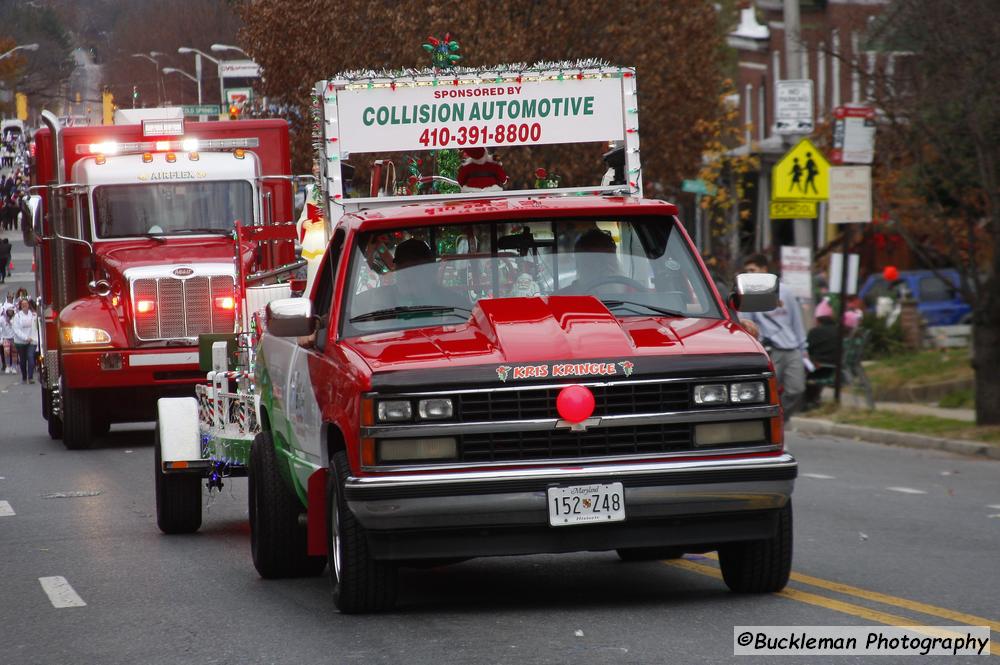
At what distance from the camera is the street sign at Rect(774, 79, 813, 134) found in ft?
75.5

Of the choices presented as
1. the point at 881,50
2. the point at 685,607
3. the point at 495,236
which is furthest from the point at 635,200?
the point at 881,50

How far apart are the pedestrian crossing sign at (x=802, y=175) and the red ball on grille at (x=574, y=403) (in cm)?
1506

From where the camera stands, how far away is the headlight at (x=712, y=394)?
803 centimetres

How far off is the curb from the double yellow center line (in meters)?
9.06

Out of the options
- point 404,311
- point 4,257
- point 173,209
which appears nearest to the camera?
point 404,311

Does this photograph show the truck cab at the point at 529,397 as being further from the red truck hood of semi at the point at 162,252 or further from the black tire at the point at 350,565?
the red truck hood of semi at the point at 162,252

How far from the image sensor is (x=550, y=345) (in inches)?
314

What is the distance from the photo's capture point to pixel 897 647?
737 centimetres

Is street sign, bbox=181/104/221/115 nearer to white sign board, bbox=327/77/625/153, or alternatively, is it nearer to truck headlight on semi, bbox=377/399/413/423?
white sign board, bbox=327/77/625/153

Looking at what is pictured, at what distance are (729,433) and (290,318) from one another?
217 cm

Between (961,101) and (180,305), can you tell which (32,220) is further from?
(961,101)

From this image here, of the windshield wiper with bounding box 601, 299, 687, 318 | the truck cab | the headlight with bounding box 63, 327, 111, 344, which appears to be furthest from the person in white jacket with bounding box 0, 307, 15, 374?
the windshield wiper with bounding box 601, 299, 687, 318

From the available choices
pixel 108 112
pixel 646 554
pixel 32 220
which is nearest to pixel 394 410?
pixel 646 554

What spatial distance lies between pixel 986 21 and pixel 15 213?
213 ft
